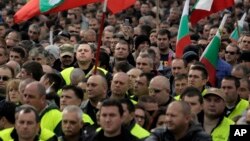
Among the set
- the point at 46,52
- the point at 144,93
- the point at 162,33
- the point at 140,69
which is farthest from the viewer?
the point at 162,33

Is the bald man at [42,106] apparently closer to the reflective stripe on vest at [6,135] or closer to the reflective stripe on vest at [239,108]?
the reflective stripe on vest at [6,135]

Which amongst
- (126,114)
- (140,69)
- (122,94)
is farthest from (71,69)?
(126,114)

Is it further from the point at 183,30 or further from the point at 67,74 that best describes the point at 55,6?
the point at 183,30

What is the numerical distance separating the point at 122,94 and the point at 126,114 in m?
2.03

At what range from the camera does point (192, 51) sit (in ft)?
69.2

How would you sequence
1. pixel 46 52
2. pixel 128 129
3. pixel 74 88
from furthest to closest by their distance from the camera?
pixel 46 52, pixel 74 88, pixel 128 129

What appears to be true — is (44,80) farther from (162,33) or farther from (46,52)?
(162,33)

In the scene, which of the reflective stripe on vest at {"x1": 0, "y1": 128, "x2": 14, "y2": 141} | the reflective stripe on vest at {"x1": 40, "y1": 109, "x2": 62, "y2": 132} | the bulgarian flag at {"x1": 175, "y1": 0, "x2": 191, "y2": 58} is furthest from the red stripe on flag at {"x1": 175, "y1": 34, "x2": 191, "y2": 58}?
the reflective stripe on vest at {"x1": 0, "y1": 128, "x2": 14, "y2": 141}

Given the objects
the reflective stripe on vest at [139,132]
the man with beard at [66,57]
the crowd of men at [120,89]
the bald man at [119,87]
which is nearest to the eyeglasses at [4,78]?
the crowd of men at [120,89]

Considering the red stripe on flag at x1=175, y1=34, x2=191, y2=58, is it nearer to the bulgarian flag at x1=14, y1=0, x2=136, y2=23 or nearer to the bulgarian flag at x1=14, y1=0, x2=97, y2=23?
the bulgarian flag at x1=14, y1=0, x2=136, y2=23

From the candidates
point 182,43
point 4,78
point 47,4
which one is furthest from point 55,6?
point 182,43

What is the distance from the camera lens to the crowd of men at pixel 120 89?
14797mm

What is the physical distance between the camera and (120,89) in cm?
1761

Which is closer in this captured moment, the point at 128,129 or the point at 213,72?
the point at 128,129
